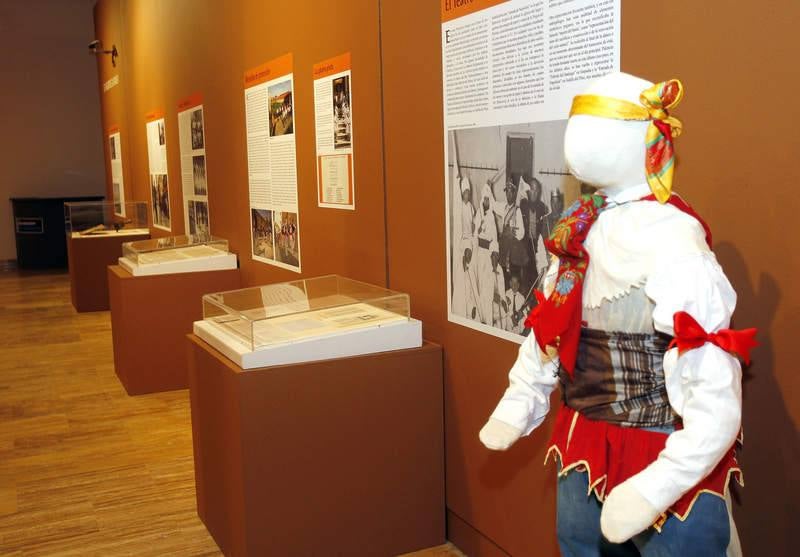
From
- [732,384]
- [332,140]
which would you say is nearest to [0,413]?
[332,140]

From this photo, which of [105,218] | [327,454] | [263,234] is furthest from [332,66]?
[105,218]

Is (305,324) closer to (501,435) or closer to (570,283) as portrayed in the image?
(501,435)

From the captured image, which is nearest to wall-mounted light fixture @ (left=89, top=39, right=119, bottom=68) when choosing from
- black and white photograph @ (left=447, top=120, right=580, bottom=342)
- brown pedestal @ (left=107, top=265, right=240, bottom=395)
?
brown pedestal @ (left=107, top=265, right=240, bottom=395)

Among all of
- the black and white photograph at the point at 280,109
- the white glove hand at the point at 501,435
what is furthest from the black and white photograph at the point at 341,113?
the white glove hand at the point at 501,435

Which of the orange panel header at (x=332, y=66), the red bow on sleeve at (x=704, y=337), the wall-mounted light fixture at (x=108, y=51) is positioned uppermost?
the wall-mounted light fixture at (x=108, y=51)

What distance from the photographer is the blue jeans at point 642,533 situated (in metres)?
1.71

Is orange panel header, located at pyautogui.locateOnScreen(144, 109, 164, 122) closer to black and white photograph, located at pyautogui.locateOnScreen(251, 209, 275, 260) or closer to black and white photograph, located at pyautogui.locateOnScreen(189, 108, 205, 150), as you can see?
black and white photograph, located at pyautogui.locateOnScreen(189, 108, 205, 150)

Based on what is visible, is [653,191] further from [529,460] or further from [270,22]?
[270,22]

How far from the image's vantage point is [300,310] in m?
3.41

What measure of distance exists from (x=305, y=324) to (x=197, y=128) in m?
4.00

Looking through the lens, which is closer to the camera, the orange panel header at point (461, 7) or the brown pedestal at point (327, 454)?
the orange panel header at point (461, 7)

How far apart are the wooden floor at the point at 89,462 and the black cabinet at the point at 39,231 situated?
6.59m

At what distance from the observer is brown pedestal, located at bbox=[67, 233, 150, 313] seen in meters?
9.22

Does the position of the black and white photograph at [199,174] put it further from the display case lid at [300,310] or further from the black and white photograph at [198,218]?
the display case lid at [300,310]
